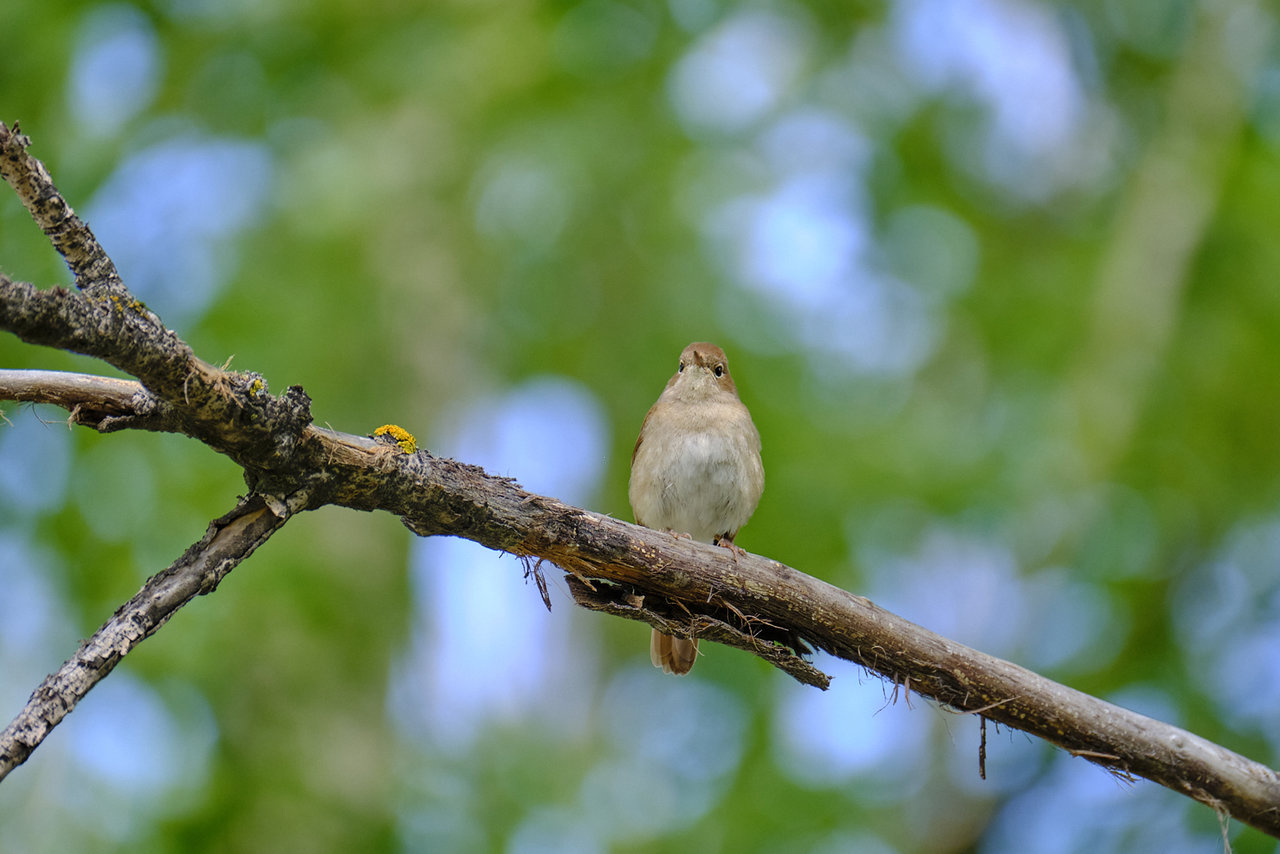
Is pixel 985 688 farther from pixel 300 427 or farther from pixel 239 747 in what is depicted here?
pixel 239 747

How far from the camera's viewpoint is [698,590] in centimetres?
363

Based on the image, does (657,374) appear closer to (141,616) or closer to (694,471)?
(694,471)

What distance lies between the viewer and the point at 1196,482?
26.9 ft

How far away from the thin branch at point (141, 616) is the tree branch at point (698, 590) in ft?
0.10

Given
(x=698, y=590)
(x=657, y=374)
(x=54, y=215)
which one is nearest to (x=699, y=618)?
(x=698, y=590)

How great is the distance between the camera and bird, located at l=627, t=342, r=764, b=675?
239 inches

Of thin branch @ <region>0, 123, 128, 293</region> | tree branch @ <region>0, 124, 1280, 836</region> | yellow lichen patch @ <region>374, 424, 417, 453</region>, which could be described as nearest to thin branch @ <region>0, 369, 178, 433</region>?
tree branch @ <region>0, 124, 1280, 836</region>

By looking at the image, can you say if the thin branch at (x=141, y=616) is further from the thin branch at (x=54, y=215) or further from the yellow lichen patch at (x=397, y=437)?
the thin branch at (x=54, y=215)

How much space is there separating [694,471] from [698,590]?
2473 mm

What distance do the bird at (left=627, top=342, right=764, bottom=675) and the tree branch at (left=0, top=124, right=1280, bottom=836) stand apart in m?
2.23

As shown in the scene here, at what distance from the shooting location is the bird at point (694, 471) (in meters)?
6.07

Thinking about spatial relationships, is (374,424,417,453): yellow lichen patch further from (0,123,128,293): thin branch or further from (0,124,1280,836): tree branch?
(0,123,128,293): thin branch

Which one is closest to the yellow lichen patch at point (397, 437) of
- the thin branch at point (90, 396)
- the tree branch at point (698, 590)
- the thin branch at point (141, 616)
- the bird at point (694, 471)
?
the tree branch at point (698, 590)

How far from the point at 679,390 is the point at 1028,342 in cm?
360
